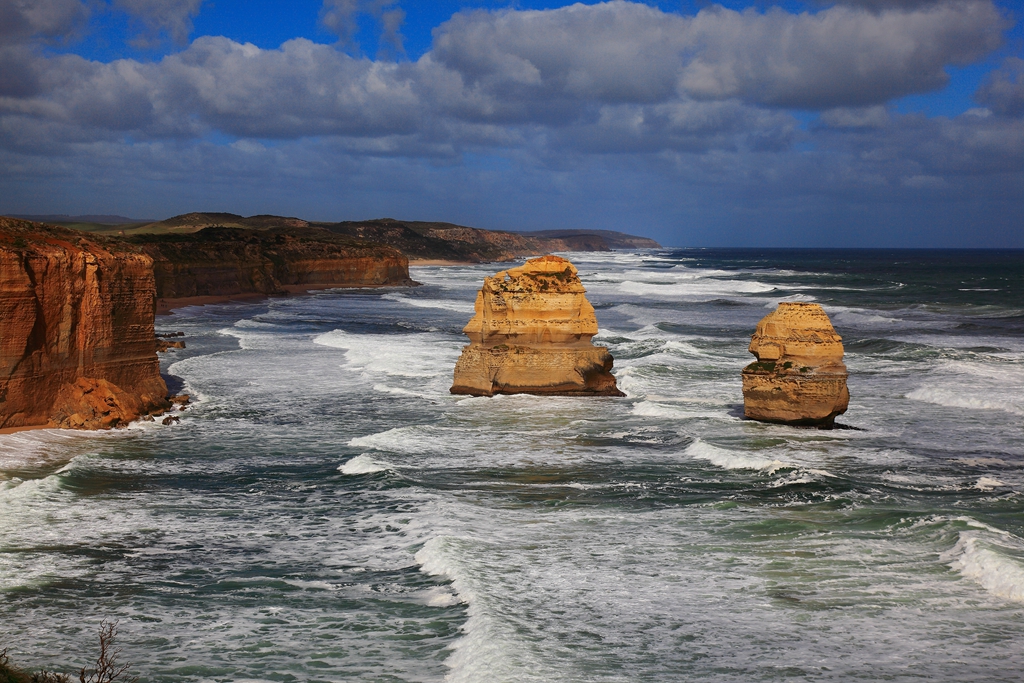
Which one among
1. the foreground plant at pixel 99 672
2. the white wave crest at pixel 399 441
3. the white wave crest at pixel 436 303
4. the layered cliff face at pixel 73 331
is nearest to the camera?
the foreground plant at pixel 99 672

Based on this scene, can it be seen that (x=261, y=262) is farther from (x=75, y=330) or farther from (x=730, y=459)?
(x=730, y=459)

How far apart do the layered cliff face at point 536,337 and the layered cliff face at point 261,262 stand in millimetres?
39266

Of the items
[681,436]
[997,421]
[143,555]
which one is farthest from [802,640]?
[997,421]

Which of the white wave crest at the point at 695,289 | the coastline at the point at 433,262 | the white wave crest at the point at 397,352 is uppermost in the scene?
the coastline at the point at 433,262

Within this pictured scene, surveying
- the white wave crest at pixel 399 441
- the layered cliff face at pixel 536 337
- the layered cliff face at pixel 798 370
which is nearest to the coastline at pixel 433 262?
the layered cliff face at pixel 536 337

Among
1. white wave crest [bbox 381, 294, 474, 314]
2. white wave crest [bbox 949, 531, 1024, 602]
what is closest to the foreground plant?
white wave crest [bbox 949, 531, 1024, 602]

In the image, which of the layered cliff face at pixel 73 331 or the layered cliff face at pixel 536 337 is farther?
the layered cliff face at pixel 536 337

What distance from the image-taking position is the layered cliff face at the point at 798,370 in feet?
61.1

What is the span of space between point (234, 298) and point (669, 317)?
29.7 m

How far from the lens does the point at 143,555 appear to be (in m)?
11.9

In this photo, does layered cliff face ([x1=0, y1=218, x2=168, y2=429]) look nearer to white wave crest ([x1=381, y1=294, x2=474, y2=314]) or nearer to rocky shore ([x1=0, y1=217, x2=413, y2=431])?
rocky shore ([x1=0, y1=217, x2=413, y2=431])

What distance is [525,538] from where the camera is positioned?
1252cm

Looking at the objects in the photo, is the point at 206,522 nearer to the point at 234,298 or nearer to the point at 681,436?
the point at 681,436

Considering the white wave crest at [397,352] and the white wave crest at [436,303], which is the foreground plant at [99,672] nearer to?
the white wave crest at [397,352]
